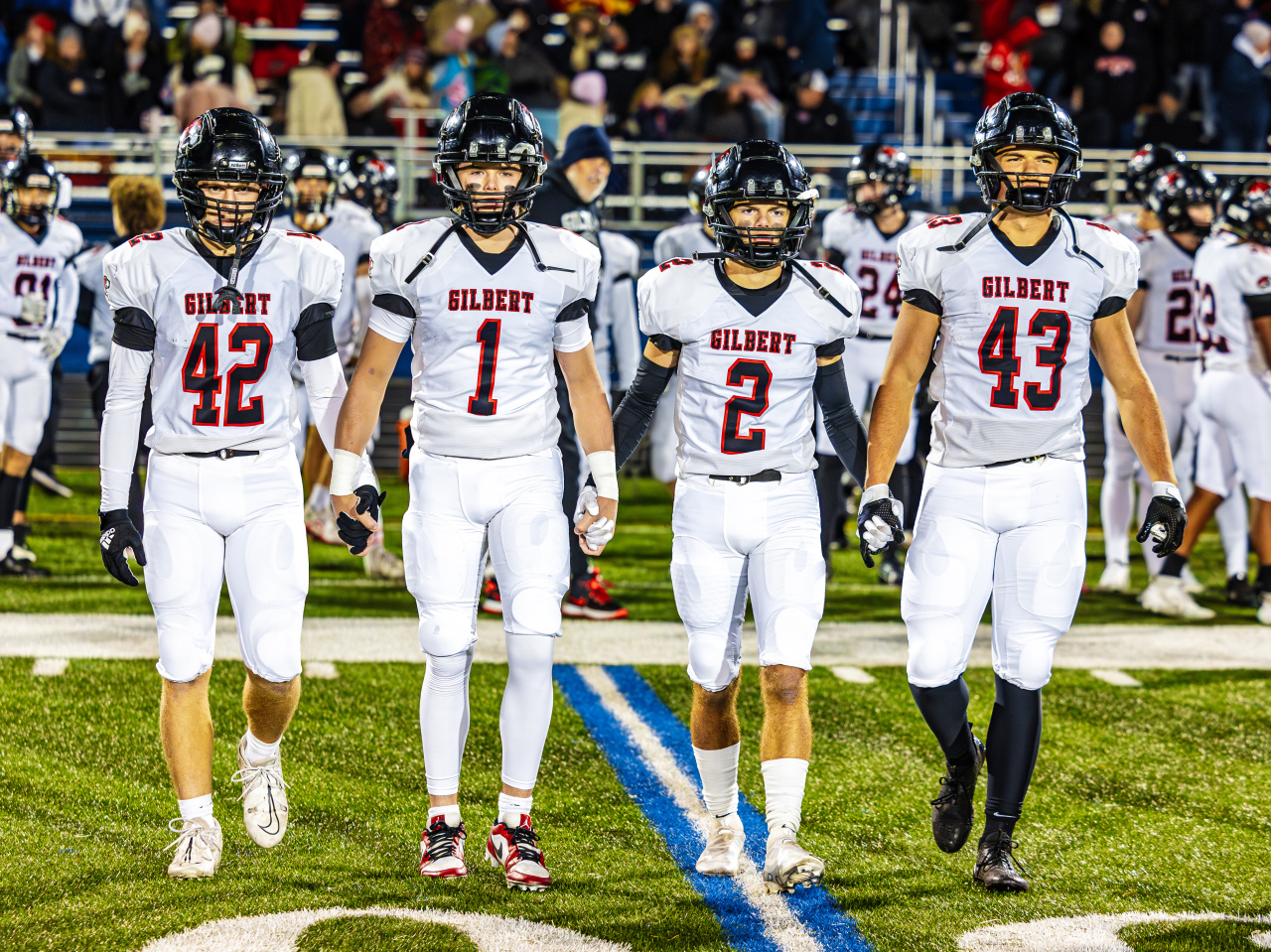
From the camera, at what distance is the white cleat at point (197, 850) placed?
354 centimetres

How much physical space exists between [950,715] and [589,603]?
327 cm

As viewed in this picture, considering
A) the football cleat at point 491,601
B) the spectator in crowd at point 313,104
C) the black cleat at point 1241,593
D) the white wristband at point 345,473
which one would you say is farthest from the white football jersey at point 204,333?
the spectator in crowd at point 313,104

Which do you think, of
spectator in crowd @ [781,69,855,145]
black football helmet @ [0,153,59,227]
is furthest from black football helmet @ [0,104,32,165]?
spectator in crowd @ [781,69,855,145]

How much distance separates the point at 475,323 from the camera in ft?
11.8

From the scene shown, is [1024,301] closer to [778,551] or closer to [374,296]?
[778,551]

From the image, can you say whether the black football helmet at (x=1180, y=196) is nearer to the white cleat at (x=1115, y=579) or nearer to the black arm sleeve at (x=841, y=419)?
the white cleat at (x=1115, y=579)

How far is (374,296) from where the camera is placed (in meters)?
3.68

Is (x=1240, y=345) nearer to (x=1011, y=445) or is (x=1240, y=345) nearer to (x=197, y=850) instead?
(x=1011, y=445)

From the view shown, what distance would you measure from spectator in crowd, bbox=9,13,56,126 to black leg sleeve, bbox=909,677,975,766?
35.9 feet

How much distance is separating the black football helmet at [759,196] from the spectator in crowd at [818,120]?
30.0 ft

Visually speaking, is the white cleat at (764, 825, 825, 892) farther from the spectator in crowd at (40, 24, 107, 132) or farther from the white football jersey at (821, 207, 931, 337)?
the spectator in crowd at (40, 24, 107, 132)

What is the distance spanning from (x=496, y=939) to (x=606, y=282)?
3.87m

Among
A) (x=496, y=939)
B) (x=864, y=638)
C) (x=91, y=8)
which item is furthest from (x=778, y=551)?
(x=91, y=8)

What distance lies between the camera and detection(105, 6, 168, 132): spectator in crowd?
1269 centimetres
